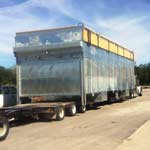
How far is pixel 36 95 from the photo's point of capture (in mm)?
23641

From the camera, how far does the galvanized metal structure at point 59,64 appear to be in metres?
22.8

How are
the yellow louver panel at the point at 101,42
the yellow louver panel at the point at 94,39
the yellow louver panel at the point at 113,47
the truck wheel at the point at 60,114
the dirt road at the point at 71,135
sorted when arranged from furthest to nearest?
1. the yellow louver panel at the point at 113,47
2. the yellow louver panel at the point at 94,39
3. the yellow louver panel at the point at 101,42
4. the truck wheel at the point at 60,114
5. the dirt road at the point at 71,135

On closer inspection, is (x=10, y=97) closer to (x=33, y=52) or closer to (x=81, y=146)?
(x=33, y=52)

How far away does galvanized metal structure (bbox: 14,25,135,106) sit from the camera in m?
22.8

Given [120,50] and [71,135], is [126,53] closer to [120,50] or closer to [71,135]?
[120,50]

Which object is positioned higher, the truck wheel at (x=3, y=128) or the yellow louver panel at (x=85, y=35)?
the yellow louver panel at (x=85, y=35)

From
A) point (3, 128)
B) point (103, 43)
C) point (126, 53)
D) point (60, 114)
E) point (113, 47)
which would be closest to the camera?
point (3, 128)

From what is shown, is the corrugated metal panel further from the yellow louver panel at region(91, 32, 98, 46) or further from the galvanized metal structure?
the yellow louver panel at region(91, 32, 98, 46)

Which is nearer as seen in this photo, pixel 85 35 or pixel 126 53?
pixel 85 35

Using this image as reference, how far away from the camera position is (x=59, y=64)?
23.3 metres

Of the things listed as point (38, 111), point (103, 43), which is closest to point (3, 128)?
point (38, 111)

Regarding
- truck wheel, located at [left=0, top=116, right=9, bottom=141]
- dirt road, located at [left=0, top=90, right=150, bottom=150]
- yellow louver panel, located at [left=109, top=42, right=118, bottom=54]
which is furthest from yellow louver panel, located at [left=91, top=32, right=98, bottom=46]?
truck wheel, located at [left=0, top=116, right=9, bottom=141]

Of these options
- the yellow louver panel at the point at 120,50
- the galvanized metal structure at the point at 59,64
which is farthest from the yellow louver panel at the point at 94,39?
the yellow louver panel at the point at 120,50

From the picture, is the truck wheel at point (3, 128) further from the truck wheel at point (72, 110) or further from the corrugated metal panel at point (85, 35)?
the corrugated metal panel at point (85, 35)
